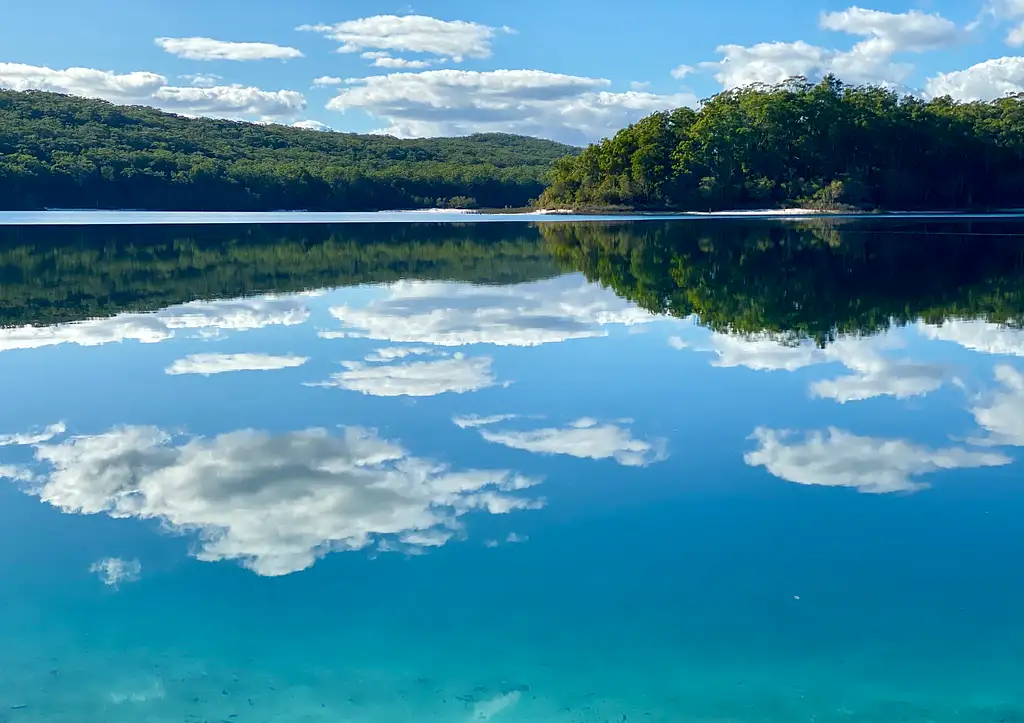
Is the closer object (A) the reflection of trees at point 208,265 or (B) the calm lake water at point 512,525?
(B) the calm lake water at point 512,525

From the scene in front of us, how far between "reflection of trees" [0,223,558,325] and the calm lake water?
5534mm

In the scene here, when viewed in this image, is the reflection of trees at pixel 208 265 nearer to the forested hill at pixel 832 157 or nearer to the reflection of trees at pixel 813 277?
the reflection of trees at pixel 813 277

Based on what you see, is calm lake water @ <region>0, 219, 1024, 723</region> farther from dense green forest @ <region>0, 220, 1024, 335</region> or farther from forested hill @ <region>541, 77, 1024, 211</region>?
forested hill @ <region>541, 77, 1024, 211</region>

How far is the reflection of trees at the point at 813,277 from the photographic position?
18703 millimetres

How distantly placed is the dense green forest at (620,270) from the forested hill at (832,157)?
132ft

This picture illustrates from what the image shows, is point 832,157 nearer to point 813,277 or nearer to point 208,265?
point 813,277

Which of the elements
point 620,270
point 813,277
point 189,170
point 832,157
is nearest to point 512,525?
point 813,277

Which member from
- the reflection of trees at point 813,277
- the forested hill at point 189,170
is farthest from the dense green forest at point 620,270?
the forested hill at point 189,170

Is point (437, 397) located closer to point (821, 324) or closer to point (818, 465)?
point (818, 465)

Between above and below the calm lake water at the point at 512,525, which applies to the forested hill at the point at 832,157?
above

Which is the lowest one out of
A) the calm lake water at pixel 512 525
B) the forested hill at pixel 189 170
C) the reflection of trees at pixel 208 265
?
the calm lake water at pixel 512 525

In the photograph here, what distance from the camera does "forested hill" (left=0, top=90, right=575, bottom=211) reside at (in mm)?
106938

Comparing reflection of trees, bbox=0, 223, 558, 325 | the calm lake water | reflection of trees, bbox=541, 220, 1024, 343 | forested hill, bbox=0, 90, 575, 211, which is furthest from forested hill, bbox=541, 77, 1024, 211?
the calm lake water

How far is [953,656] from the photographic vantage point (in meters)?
5.30
